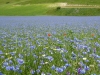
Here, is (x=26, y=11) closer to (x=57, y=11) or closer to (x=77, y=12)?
(x=57, y=11)

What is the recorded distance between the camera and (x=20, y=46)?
9617 mm

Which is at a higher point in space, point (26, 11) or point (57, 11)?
point (57, 11)

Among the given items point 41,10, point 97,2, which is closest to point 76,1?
point 97,2

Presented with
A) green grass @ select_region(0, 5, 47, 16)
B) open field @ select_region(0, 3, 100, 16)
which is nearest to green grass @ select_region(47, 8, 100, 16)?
open field @ select_region(0, 3, 100, 16)

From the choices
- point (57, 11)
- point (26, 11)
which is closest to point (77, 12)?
point (57, 11)

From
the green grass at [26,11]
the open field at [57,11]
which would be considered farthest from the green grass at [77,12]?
the green grass at [26,11]

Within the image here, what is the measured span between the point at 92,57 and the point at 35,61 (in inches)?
61.1

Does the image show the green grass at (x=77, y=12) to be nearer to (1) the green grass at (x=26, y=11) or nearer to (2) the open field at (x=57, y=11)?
(2) the open field at (x=57, y=11)

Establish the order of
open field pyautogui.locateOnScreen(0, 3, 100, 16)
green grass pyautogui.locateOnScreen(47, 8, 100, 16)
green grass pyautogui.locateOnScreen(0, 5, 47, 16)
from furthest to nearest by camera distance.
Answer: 1. green grass pyautogui.locateOnScreen(0, 5, 47, 16)
2. open field pyautogui.locateOnScreen(0, 3, 100, 16)
3. green grass pyautogui.locateOnScreen(47, 8, 100, 16)

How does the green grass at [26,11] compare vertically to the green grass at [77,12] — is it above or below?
below

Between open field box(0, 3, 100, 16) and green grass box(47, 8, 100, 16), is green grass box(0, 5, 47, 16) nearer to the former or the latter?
open field box(0, 3, 100, 16)

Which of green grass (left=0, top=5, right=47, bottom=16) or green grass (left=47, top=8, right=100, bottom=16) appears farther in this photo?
green grass (left=0, top=5, right=47, bottom=16)

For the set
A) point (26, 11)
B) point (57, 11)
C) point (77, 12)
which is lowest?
point (26, 11)

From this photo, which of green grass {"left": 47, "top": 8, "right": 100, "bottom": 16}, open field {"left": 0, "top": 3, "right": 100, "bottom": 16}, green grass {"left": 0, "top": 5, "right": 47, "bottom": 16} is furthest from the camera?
green grass {"left": 0, "top": 5, "right": 47, "bottom": 16}
